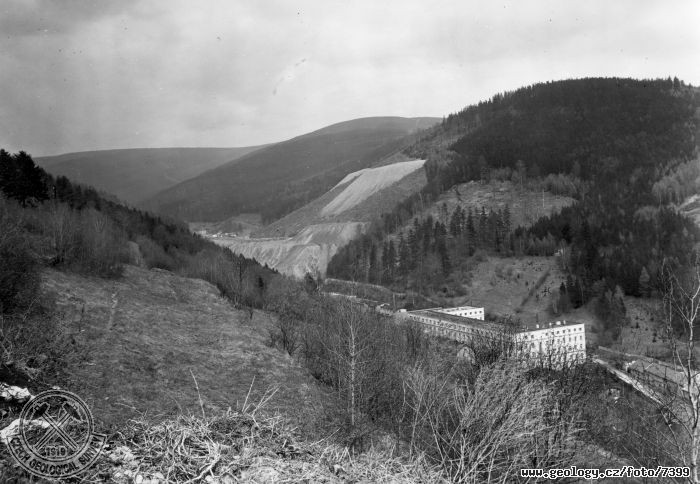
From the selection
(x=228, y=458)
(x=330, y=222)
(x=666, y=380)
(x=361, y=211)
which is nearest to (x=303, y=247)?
(x=330, y=222)

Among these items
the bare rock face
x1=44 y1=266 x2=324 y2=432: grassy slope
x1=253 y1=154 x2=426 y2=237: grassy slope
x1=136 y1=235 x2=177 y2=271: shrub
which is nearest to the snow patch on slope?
x1=253 y1=154 x2=426 y2=237: grassy slope

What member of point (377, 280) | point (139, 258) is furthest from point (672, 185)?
point (139, 258)

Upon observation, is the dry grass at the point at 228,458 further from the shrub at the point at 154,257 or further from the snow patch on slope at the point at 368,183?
the snow patch on slope at the point at 368,183

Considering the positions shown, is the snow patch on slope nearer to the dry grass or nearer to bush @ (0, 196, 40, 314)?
bush @ (0, 196, 40, 314)

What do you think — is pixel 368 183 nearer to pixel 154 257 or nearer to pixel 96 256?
pixel 154 257

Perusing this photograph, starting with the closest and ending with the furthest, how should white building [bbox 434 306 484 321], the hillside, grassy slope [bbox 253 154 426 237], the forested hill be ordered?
white building [bbox 434 306 484 321], the forested hill, the hillside, grassy slope [bbox 253 154 426 237]

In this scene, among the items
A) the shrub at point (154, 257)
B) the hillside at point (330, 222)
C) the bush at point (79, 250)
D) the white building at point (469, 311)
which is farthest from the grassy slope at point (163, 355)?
the hillside at point (330, 222)
